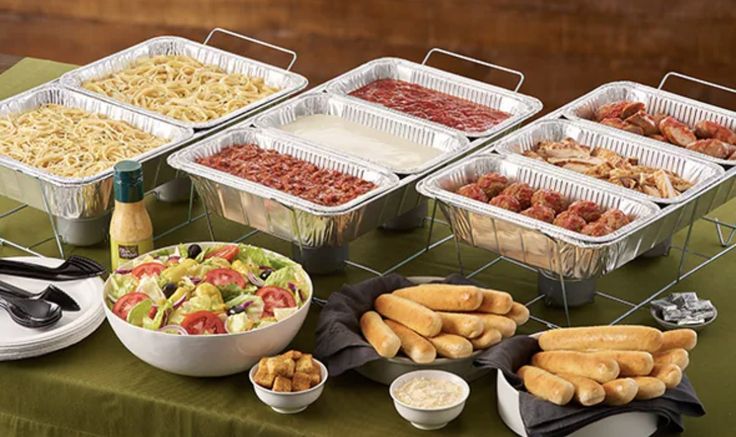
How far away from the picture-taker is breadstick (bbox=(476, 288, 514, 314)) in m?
2.65

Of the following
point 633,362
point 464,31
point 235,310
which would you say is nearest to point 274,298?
point 235,310

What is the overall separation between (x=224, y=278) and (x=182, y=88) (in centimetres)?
114

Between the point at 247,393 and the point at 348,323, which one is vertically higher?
the point at 348,323

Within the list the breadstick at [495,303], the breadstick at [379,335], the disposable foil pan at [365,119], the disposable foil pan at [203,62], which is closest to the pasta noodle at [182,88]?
the disposable foil pan at [203,62]

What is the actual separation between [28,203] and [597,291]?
53.7 inches

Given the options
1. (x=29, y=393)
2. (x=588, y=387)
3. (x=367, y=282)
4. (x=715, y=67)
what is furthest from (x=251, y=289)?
(x=715, y=67)

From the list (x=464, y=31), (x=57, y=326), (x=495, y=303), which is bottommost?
(x=464, y=31)

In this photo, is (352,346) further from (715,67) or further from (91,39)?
(91,39)

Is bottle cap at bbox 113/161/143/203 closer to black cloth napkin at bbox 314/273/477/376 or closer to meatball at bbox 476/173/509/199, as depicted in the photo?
black cloth napkin at bbox 314/273/477/376

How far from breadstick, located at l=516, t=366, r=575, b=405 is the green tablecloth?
0.12m

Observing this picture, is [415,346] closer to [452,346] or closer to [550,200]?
[452,346]

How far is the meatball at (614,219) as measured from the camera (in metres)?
2.83

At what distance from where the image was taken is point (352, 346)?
8.48ft

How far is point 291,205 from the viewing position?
9.49 ft
